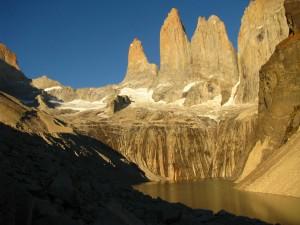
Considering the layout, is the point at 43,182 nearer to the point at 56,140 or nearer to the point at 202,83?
the point at 56,140

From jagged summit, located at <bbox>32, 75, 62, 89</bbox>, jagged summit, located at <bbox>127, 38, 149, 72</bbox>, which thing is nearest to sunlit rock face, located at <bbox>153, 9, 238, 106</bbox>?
A: jagged summit, located at <bbox>127, 38, 149, 72</bbox>

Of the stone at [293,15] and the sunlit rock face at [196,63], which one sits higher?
the sunlit rock face at [196,63]

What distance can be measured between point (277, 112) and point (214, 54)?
69441 mm

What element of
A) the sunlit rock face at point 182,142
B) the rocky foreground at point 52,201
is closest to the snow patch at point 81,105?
the sunlit rock face at point 182,142

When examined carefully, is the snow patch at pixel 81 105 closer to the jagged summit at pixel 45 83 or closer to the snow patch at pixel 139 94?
the snow patch at pixel 139 94

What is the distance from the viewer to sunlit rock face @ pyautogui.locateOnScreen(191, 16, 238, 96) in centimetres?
11318

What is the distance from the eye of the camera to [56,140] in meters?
52.3

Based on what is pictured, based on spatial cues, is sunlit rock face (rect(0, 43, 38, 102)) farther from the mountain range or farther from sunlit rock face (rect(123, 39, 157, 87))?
sunlit rock face (rect(123, 39, 157, 87))

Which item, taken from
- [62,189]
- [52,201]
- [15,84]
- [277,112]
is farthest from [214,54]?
[52,201]

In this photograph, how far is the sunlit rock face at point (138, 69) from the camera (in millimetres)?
138000

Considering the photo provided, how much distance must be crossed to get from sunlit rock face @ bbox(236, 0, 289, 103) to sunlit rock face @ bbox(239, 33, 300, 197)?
37.4 m

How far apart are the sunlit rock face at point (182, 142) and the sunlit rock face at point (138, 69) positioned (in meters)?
40.3

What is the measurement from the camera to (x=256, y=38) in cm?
9800

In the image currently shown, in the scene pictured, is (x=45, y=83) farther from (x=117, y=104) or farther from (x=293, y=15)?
(x=293, y=15)
